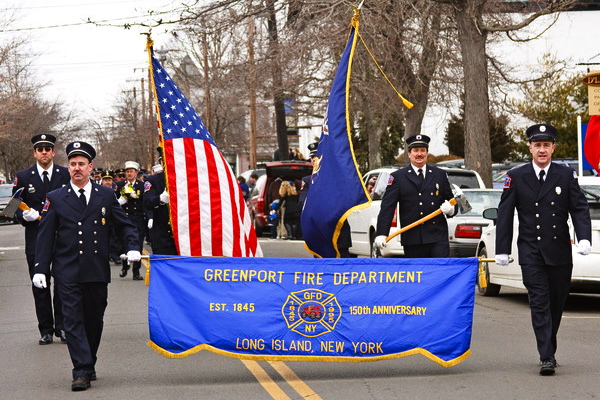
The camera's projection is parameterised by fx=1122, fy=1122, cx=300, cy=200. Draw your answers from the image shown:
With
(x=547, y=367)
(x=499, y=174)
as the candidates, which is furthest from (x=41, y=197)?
(x=499, y=174)

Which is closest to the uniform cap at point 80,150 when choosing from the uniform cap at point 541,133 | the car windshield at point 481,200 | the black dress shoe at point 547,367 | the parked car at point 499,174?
the uniform cap at point 541,133

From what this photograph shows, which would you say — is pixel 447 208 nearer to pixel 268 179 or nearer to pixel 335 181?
pixel 335 181

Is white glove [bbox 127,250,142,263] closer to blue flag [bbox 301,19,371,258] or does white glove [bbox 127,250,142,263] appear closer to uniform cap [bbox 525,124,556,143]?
blue flag [bbox 301,19,371,258]

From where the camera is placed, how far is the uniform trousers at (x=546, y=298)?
8.68 meters

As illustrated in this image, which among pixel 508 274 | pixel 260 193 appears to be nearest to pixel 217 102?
pixel 260 193

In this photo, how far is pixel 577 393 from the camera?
25.7 ft

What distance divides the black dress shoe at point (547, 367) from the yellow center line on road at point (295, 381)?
1.84 m

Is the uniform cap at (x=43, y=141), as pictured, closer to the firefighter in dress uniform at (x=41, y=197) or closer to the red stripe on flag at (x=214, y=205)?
the firefighter in dress uniform at (x=41, y=197)

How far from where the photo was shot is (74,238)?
8.62 metres

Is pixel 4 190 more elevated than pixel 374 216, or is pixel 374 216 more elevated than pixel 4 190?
pixel 374 216

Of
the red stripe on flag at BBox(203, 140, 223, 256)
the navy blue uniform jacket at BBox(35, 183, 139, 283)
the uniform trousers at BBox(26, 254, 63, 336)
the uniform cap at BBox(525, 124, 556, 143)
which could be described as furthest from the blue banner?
the uniform trousers at BBox(26, 254, 63, 336)

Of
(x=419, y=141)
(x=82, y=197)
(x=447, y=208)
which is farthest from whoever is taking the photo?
(x=419, y=141)

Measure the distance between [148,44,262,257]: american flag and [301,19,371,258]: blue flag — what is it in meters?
1.05

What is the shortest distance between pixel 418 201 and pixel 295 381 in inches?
104
